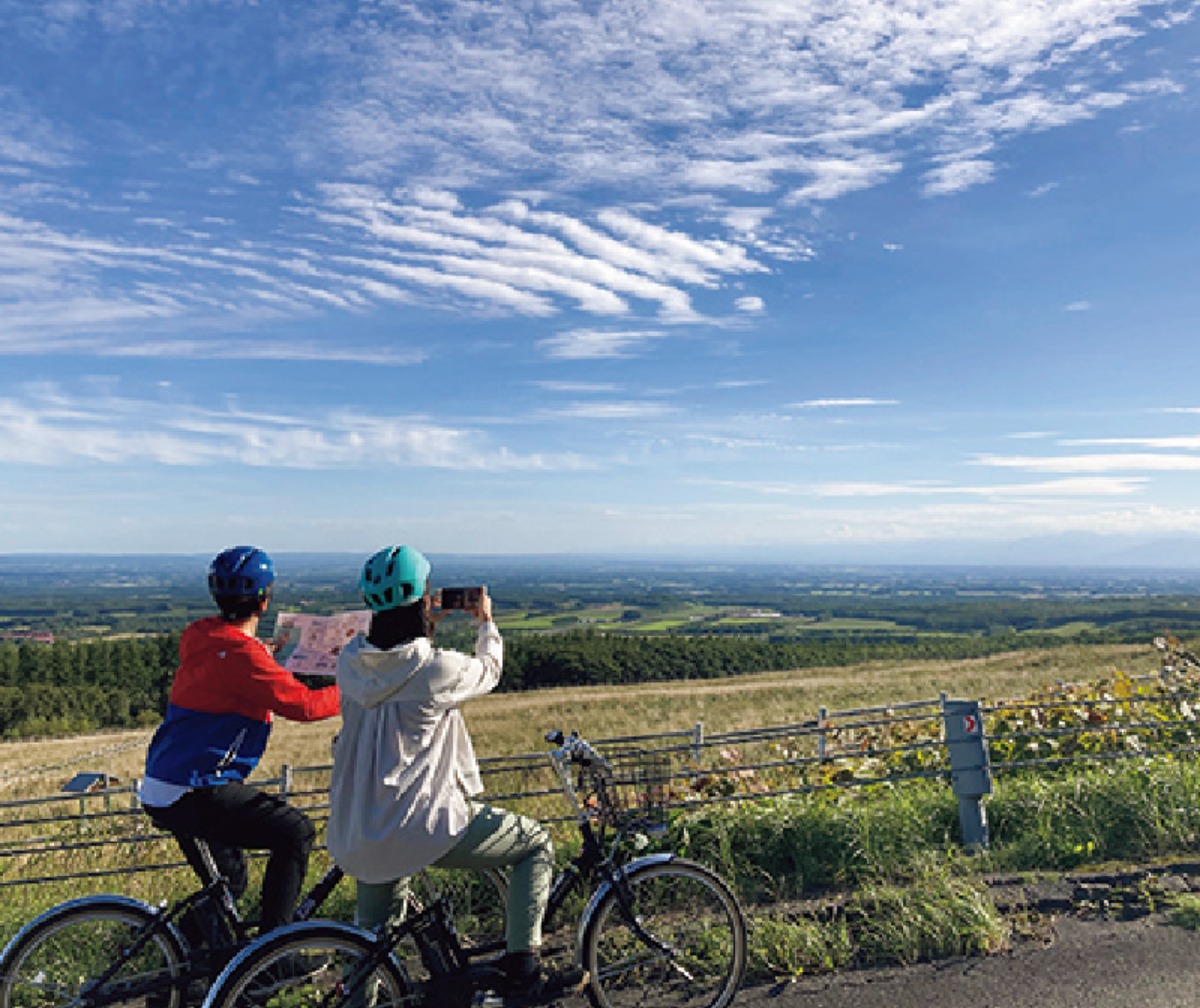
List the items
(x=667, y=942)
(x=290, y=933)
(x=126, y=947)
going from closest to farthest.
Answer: (x=290, y=933) < (x=126, y=947) < (x=667, y=942)

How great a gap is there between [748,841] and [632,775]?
7.34 ft

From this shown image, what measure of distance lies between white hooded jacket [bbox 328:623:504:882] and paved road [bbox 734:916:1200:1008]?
187 centimetres

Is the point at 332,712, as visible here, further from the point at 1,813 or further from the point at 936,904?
the point at 1,813

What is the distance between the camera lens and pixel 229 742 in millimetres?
3682

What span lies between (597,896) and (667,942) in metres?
0.51

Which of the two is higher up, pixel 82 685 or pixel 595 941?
pixel 595 941

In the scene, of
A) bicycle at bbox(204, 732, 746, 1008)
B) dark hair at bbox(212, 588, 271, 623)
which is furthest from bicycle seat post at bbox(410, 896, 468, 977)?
dark hair at bbox(212, 588, 271, 623)

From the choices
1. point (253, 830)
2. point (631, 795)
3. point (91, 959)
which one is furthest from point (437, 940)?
point (91, 959)

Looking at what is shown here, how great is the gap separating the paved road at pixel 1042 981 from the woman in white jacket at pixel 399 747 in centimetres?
179

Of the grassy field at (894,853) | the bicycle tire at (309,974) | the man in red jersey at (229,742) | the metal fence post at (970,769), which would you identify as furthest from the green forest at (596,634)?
the metal fence post at (970,769)

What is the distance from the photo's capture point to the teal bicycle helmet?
3342mm

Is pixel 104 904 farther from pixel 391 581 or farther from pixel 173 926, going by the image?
pixel 391 581

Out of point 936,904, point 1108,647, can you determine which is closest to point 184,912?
point 936,904

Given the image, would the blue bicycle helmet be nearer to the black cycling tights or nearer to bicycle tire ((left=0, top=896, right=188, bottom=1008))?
the black cycling tights
